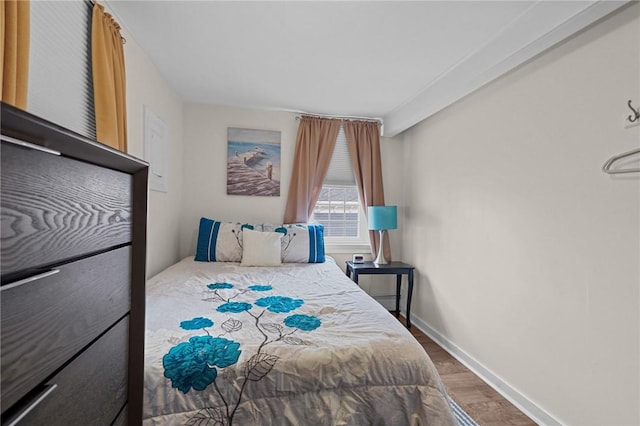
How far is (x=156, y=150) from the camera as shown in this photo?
253 cm

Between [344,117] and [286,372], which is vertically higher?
[344,117]

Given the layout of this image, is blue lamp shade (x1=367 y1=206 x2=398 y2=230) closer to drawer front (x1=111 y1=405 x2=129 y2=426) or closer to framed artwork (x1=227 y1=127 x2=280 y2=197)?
framed artwork (x1=227 y1=127 x2=280 y2=197)

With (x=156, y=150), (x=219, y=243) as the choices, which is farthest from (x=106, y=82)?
(x=219, y=243)

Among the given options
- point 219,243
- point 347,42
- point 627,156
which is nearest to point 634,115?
point 627,156

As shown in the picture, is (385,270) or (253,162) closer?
(385,270)

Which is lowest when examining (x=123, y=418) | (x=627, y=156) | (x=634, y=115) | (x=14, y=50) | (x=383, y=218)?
(x=123, y=418)

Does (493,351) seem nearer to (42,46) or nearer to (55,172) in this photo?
(55,172)

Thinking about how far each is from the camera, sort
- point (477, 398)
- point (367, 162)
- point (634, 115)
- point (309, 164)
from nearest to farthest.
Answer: point (634, 115) < point (477, 398) < point (309, 164) < point (367, 162)

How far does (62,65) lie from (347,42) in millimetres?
1628

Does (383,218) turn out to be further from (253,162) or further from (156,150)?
(156,150)

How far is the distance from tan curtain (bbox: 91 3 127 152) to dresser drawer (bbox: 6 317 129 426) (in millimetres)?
1169

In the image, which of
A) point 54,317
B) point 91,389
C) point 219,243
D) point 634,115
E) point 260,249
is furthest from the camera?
point 219,243

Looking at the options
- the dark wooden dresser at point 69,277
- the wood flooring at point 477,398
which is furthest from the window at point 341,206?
the dark wooden dresser at point 69,277

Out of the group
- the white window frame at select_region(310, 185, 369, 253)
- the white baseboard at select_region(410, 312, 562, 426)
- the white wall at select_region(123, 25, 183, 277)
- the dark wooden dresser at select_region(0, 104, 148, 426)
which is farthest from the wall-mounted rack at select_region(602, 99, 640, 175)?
Result: the white wall at select_region(123, 25, 183, 277)
